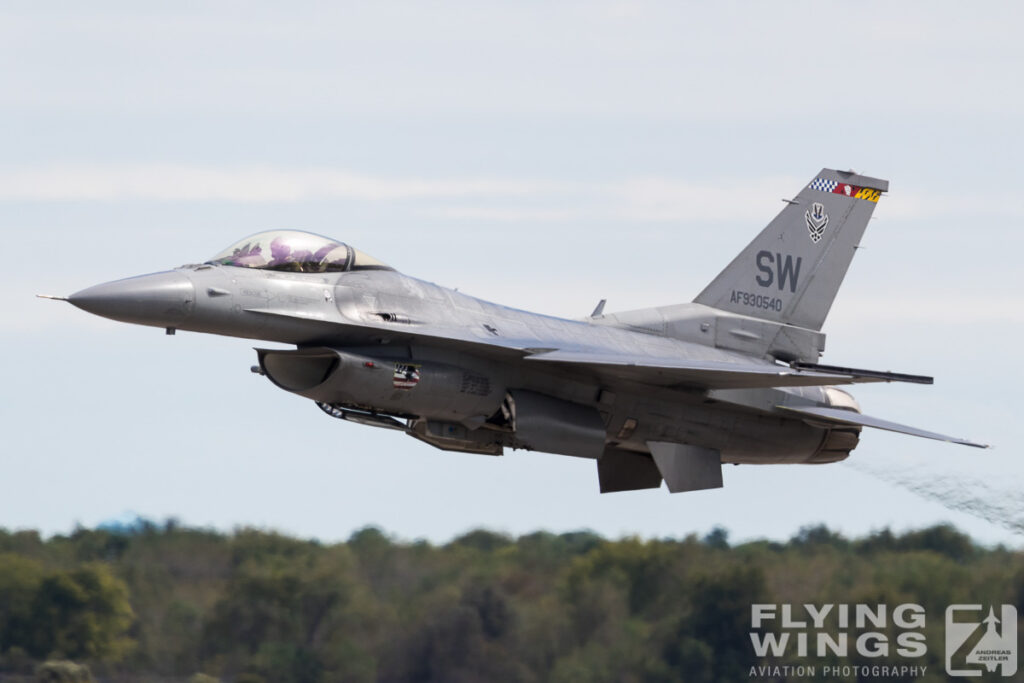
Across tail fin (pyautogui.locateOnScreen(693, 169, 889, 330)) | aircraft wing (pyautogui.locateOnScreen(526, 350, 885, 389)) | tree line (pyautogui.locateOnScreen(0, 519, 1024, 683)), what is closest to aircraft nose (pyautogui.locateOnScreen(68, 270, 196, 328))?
aircraft wing (pyautogui.locateOnScreen(526, 350, 885, 389))

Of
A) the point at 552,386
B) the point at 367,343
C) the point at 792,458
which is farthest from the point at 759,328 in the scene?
the point at 367,343

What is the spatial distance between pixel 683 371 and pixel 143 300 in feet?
18.5

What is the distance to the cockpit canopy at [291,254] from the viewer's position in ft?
62.7

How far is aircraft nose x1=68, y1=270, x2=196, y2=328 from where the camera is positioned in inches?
718

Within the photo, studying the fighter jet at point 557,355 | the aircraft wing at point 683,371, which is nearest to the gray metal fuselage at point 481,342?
the fighter jet at point 557,355

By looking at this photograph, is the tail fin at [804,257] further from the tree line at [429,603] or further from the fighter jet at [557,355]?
the tree line at [429,603]

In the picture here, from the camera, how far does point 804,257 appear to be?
23125mm

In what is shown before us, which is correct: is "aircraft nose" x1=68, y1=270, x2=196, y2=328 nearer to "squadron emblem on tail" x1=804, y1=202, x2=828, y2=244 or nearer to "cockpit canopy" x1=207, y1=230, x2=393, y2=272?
"cockpit canopy" x1=207, y1=230, x2=393, y2=272

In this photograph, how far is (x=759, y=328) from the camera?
2262cm

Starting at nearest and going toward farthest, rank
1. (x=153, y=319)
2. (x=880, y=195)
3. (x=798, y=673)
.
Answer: (x=153, y=319)
(x=880, y=195)
(x=798, y=673)

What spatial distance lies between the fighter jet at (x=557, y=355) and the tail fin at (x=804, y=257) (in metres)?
0.02

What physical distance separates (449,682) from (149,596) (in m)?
4.69

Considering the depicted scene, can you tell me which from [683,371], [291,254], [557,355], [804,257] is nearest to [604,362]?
[557,355]

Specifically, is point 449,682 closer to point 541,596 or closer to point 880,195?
point 541,596
